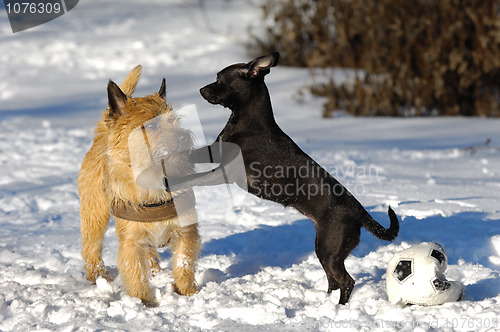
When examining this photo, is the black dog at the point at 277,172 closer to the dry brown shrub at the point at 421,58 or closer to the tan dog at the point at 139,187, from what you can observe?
the tan dog at the point at 139,187

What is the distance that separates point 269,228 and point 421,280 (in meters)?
1.70

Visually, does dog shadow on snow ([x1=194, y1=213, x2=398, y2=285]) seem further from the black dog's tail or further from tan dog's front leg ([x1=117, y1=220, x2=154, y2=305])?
the black dog's tail

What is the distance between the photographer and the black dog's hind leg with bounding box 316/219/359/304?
10.1 feet

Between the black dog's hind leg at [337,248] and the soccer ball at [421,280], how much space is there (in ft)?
0.79

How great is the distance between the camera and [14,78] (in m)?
11.8

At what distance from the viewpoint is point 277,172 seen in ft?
10.4

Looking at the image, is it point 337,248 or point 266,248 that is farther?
point 266,248

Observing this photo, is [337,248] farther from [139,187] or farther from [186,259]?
[139,187]

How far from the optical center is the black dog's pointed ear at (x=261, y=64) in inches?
123

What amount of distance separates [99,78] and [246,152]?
941 cm

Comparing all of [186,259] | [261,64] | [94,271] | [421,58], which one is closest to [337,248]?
[186,259]

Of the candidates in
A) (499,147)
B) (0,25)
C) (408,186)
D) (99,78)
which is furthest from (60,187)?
(0,25)

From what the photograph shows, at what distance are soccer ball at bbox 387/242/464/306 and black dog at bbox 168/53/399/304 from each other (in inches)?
7.6

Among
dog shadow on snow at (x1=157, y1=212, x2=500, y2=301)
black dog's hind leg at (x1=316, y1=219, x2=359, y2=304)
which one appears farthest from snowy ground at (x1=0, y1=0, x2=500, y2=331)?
black dog's hind leg at (x1=316, y1=219, x2=359, y2=304)
